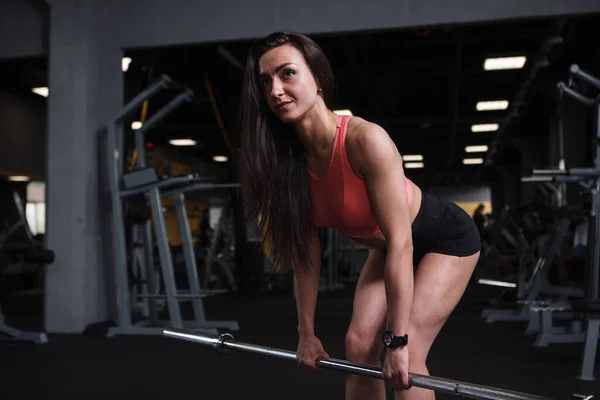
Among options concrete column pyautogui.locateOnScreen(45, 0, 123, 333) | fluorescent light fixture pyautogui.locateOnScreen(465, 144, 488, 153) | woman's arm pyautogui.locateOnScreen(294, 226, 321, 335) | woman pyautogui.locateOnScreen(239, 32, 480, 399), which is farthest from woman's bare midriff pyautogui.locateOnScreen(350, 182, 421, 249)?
fluorescent light fixture pyautogui.locateOnScreen(465, 144, 488, 153)

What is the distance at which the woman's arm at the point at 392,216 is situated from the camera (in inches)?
50.0

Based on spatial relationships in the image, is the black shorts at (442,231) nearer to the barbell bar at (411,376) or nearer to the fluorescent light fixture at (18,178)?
the barbell bar at (411,376)

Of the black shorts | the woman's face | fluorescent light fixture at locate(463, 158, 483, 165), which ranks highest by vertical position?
fluorescent light fixture at locate(463, 158, 483, 165)

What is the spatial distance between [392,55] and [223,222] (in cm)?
292

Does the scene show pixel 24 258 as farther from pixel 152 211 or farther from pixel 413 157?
pixel 413 157

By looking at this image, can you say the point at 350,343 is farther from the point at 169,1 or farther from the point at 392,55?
the point at 392,55

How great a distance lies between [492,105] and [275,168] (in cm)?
904

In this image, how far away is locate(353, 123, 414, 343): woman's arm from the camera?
1270 mm

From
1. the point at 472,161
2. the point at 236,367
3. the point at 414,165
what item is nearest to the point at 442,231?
the point at 236,367

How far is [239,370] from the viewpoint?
3.02 m

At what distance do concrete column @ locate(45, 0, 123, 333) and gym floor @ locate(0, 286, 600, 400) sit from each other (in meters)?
0.28

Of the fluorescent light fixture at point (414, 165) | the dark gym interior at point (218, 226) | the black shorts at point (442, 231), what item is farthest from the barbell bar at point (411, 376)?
the fluorescent light fixture at point (414, 165)

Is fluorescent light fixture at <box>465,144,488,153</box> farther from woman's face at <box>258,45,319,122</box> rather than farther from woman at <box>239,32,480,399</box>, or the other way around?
woman's face at <box>258,45,319,122</box>

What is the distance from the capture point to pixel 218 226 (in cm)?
756
